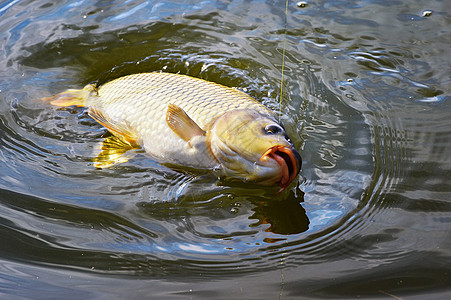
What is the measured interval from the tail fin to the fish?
0.18 meters

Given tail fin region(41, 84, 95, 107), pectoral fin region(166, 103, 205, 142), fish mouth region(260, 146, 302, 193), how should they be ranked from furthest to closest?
tail fin region(41, 84, 95, 107) < pectoral fin region(166, 103, 205, 142) < fish mouth region(260, 146, 302, 193)

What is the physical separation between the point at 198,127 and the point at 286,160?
0.52 metres

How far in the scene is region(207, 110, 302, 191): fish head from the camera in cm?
249

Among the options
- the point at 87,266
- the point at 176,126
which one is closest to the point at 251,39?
the point at 176,126

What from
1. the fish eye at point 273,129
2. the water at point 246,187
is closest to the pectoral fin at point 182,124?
the water at point 246,187

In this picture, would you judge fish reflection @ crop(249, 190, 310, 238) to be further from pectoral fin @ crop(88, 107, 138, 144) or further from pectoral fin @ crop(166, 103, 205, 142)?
pectoral fin @ crop(88, 107, 138, 144)

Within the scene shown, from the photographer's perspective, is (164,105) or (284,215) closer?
(284,215)

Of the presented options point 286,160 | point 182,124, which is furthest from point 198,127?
point 286,160

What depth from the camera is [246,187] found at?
9.04 feet

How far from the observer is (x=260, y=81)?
143 inches

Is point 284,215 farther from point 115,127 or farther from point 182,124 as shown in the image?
point 115,127

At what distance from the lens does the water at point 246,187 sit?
2266 millimetres

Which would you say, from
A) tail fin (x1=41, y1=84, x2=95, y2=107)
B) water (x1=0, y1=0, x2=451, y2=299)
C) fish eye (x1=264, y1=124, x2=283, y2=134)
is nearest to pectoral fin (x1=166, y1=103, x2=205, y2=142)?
water (x1=0, y1=0, x2=451, y2=299)

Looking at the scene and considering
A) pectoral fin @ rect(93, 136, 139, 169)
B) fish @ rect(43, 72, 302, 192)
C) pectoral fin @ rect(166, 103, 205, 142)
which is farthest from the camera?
pectoral fin @ rect(93, 136, 139, 169)
